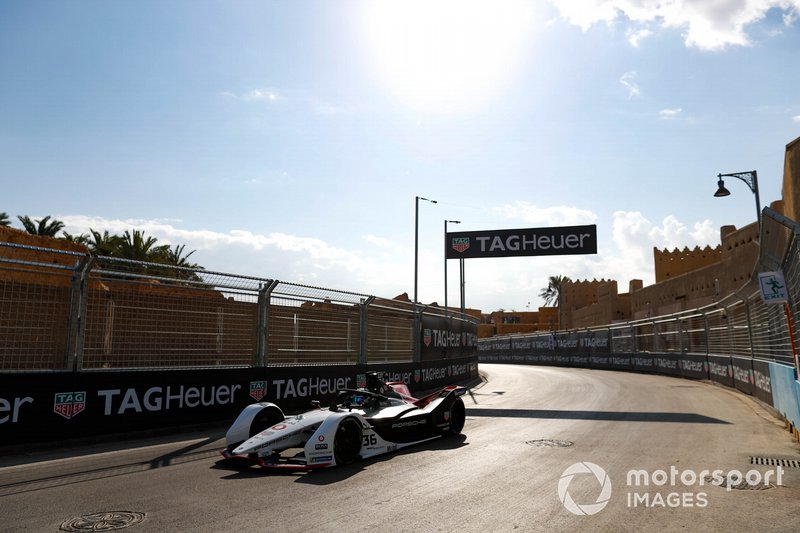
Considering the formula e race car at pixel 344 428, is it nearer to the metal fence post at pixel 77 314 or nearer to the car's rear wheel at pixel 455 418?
the car's rear wheel at pixel 455 418

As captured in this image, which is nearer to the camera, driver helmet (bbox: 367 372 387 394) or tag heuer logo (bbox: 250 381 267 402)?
driver helmet (bbox: 367 372 387 394)

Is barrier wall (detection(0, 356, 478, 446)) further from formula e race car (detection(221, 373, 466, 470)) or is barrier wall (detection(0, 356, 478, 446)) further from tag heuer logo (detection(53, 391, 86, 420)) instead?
formula e race car (detection(221, 373, 466, 470))

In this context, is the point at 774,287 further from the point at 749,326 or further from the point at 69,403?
the point at 69,403

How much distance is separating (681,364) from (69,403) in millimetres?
23034

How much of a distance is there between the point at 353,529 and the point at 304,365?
332 inches

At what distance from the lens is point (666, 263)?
51000mm

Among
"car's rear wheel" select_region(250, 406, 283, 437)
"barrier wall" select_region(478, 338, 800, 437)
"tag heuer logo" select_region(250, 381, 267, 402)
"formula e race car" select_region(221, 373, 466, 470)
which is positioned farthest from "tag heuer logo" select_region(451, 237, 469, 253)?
"car's rear wheel" select_region(250, 406, 283, 437)

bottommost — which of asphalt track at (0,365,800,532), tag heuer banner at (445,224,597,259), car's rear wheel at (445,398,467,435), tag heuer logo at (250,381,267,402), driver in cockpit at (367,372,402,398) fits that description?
asphalt track at (0,365,800,532)

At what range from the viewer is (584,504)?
17.7ft

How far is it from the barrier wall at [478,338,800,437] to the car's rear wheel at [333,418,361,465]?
22.3ft

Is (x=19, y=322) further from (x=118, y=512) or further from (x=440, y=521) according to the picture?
(x=440, y=521)

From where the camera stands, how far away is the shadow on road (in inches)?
445

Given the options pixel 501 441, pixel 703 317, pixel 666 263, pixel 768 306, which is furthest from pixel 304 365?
pixel 666 263

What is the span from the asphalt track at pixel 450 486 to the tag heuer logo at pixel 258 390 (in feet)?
3.45
